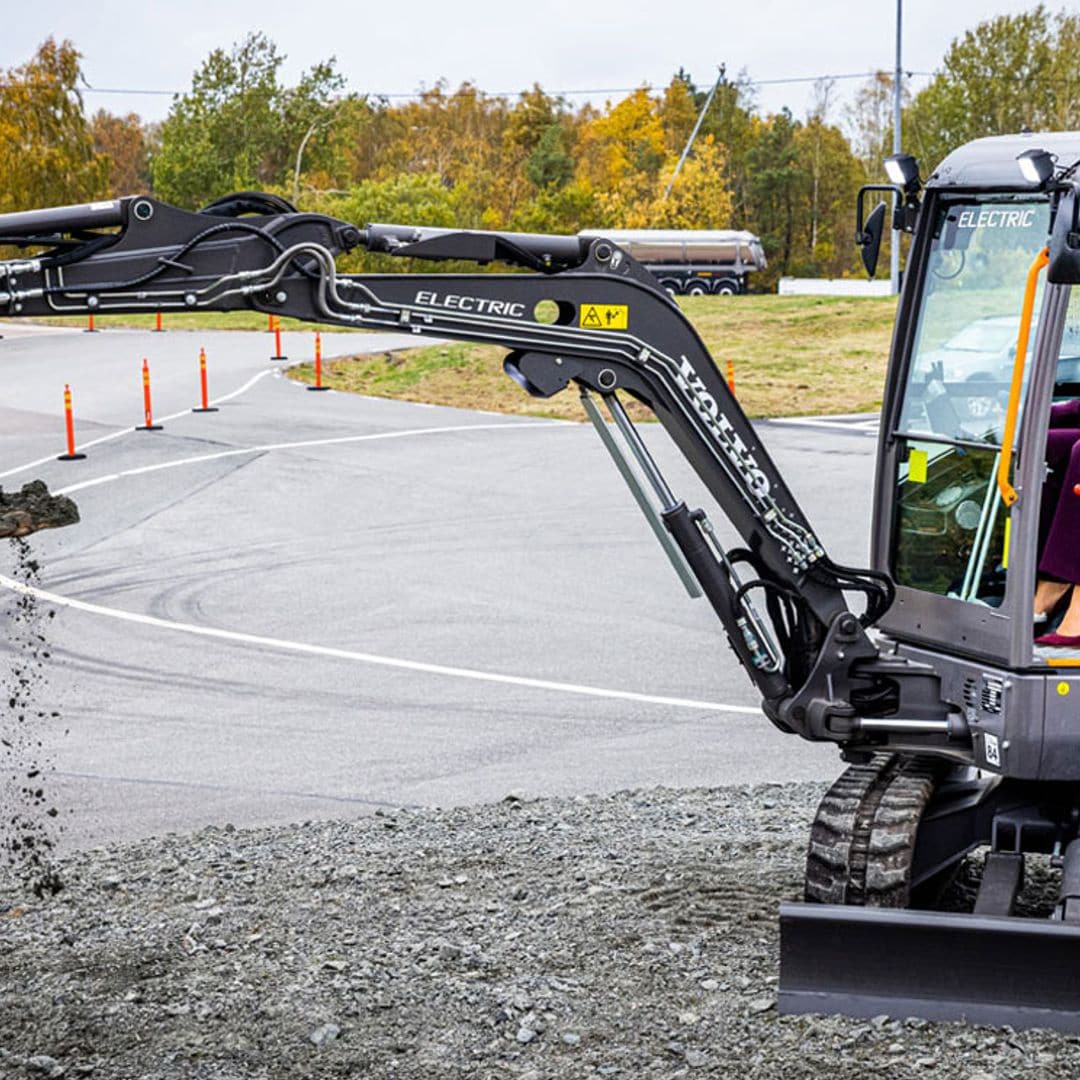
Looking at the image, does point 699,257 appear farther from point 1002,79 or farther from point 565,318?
point 565,318

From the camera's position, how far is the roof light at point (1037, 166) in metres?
6.09

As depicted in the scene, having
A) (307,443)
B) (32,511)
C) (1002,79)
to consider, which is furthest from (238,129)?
(32,511)

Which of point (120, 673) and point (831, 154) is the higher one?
point (831, 154)

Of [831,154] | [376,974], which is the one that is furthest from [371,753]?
[831,154]

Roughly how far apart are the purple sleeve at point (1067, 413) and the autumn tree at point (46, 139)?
6099cm

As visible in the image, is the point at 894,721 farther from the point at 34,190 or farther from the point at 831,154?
the point at 831,154

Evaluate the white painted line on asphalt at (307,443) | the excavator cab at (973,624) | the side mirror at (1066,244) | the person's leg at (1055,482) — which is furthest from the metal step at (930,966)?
the white painted line on asphalt at (307,443)

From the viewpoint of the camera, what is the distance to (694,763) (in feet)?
34.7

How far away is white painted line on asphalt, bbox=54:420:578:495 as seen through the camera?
21641 millimetres

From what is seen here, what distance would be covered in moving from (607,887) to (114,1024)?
7.93 ft

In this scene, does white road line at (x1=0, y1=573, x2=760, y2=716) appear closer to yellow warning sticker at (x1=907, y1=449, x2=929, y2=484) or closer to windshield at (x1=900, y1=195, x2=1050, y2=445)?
yellow warning sticker at (x1=907, y1=449, x2=929, y2=484)

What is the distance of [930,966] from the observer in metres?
6.33

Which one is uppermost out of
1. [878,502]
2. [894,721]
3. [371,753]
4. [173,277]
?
[173,277]

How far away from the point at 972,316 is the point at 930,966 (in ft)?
8.67
